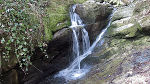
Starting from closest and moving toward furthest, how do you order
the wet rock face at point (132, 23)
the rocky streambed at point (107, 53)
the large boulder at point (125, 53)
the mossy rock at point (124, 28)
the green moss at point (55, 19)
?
the large boulder at point (125, 53), the rocky streambed at point (107, 53), the green moss at point (55, 19), the wet rock face at point (132, 23), the mossy rock at point (124, 28)

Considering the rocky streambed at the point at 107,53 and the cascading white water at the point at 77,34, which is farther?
the cascading white water at the point at 77,34

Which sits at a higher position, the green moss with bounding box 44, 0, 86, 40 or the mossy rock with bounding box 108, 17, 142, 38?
the green moss with bounding box 44, 0, 86, 40

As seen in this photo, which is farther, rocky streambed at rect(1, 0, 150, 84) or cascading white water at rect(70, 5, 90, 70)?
cascading white water at rect(70, 5, 90, 70)

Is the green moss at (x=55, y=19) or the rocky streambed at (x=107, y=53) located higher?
the green moss at (x=55, y=19)

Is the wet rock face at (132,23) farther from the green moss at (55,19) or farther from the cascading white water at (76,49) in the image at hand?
the green moss at (55,19)

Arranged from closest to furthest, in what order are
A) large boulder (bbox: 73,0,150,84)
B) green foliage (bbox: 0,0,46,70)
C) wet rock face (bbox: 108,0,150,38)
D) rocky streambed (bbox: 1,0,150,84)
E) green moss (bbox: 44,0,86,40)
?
green foliage (bbox: 0,0,46,70) < large boulder (bbox: 73,0,150,84) < rocky streambed (bbox: 1,0,150,84) < green moss (bbox: 44,0,86,40) < wet rock face (bbox: 108,0,150,38)

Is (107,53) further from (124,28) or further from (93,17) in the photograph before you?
(93,17)

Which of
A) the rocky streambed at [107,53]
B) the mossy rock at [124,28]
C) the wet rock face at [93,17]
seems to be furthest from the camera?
the wet rock face at [93,17]

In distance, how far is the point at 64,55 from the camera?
657 cm

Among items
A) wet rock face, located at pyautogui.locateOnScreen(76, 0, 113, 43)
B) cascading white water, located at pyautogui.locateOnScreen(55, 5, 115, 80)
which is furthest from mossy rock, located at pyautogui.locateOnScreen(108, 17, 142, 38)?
cascading white water, located at pyautogui.locateOnScreen(55, 5, 115, 80)

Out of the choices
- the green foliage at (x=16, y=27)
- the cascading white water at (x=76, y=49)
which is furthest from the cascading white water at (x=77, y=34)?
the green foliage at (x=16, y=27)

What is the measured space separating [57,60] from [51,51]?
2.06 feet

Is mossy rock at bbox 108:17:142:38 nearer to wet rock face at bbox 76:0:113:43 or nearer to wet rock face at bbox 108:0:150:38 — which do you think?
wet rock face at bbox 108:0:150:38

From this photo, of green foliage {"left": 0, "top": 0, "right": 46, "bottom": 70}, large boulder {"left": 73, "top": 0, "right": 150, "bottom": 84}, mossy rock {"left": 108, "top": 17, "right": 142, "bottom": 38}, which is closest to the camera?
green foliage {"left": 0, "top": 0, "right": 46, "bottom": 70}
